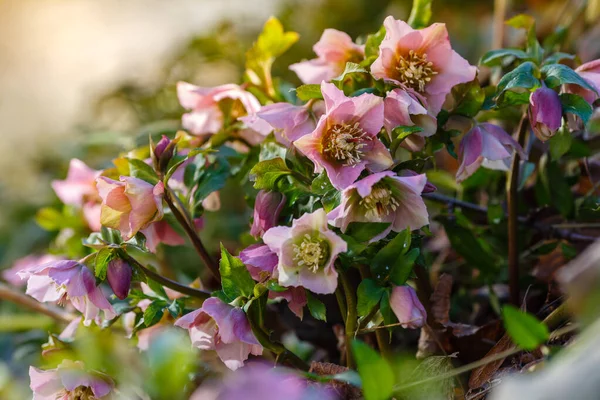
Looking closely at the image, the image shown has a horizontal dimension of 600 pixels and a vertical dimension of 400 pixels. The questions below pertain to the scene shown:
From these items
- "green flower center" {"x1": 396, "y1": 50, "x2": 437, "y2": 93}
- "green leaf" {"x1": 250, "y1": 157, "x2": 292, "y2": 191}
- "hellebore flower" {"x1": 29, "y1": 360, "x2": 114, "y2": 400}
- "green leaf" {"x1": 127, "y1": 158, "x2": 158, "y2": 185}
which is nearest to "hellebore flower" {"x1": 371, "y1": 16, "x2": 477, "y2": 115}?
"green flower center" {"x1": 396, "y1": 50, "x2": 437, "y2": 93}

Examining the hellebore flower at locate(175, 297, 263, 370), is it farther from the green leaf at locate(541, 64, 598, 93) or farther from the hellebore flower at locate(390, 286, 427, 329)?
the green leaf at locate(541, 64, 598, 93)

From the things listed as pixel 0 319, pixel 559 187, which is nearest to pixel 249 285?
pixel 559 187

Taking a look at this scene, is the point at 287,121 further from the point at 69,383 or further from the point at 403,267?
the point at 69,383

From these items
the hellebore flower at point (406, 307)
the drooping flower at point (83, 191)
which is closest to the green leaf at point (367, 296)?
the hellebore flower at point (406, 307)

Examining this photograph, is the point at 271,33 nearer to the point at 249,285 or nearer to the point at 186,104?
the point at 186,104

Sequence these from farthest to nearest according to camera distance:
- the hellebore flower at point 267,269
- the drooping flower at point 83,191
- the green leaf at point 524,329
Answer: the drooping flower at point 83,191, the hellebore flower at point 267,269, the green leaf at point 524,329

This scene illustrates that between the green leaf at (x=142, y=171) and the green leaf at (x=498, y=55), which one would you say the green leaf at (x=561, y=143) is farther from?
the green leaf at (x=142, y=171)

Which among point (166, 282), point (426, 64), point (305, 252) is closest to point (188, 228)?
point (166, 282)
